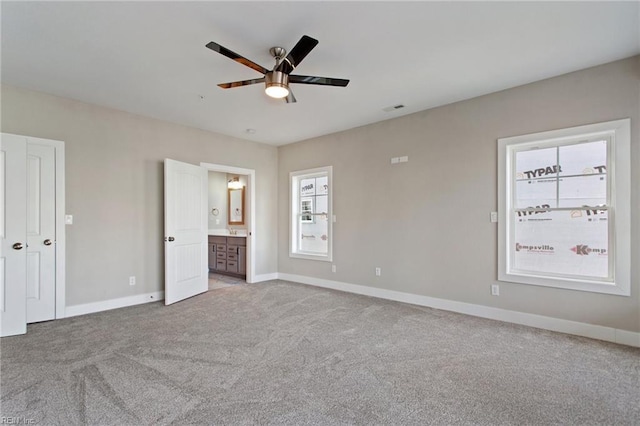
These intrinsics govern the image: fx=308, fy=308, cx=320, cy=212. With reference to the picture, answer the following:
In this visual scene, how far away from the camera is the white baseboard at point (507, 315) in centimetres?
297

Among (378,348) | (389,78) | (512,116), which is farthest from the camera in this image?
(512,116)

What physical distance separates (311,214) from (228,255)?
6.72ft

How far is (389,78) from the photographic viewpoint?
334 centimetres

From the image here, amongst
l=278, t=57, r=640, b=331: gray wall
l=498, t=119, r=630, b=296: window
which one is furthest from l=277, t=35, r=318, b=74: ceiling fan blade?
l=498, t=119, r=630, b=296: window

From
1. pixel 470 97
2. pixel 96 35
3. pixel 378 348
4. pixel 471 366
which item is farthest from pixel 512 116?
pixel 96 35

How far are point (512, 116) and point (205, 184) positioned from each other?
448 centimetres

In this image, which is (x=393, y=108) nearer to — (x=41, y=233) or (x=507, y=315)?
(x=507, y=315)

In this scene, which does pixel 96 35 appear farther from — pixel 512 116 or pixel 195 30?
pixel 512 116

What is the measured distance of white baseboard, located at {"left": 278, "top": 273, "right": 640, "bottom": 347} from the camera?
297cm

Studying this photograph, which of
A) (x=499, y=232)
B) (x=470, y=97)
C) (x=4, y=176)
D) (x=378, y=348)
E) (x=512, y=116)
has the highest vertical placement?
(x=470, y=97)

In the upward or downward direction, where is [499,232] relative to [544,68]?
downward

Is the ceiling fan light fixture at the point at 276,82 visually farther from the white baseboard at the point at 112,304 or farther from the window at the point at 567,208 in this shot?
the white baseboard at the point at 112,304

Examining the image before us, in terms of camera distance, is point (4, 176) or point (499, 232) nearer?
point (4, 176)
